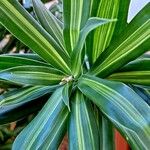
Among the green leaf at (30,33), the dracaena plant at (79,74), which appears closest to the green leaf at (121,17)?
the dracaena plant at (79,74)

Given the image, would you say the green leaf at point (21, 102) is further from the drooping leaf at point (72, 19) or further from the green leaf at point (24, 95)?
the drooping leaf at point (72, 19)

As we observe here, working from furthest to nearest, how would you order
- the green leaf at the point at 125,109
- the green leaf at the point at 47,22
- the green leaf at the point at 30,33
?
the green leaf at the point at 47,22
the green leaf at the point at 30,33
the green leaf at the point at 125,109

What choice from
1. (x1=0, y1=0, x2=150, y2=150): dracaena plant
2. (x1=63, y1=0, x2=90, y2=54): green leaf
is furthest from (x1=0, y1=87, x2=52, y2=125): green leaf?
(x1=63, y1=0, x2=90, y2=54): green leaf

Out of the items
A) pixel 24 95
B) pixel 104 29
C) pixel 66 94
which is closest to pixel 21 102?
pixel 24 95

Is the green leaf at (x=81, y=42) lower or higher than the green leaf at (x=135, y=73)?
higher

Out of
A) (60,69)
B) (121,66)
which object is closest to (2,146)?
(60,69)

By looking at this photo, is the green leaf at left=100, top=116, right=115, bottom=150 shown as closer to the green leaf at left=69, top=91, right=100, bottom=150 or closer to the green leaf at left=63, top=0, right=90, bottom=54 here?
the green leaf at left=69, top=91, right=100, bottom=150
